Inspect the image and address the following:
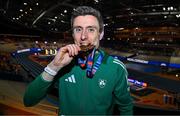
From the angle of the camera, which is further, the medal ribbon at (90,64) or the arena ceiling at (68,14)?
the arena ceiling at (68,14)

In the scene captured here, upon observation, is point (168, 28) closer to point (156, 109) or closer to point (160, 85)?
point (160, 85)

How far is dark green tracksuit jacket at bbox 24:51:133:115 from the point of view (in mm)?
970

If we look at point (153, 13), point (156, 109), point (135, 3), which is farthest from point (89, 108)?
point (153, 13)

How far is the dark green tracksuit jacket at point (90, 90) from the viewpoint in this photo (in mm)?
970

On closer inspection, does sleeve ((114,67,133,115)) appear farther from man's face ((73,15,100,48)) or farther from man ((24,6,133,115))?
man's face ((73,15,100,48))

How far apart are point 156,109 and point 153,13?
151 inches

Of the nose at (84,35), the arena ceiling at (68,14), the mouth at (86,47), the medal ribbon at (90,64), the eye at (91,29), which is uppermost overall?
the arena ceiling at (68,14)

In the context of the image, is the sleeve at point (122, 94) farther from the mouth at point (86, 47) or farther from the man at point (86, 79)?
the mouth at point (86, 47)

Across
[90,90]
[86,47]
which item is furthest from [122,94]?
[86,47]

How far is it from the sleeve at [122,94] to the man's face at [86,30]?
158 mm

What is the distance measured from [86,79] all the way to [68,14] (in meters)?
6.58

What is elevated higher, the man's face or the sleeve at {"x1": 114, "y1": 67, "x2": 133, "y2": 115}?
the man's face

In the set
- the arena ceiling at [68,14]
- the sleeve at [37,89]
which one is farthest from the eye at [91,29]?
the arena ceiling at [68,14]

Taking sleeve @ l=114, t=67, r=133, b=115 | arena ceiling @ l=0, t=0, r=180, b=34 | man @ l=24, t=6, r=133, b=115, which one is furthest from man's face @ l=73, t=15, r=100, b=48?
arena ceiling @ l=0, t=0, r=180, b=34
